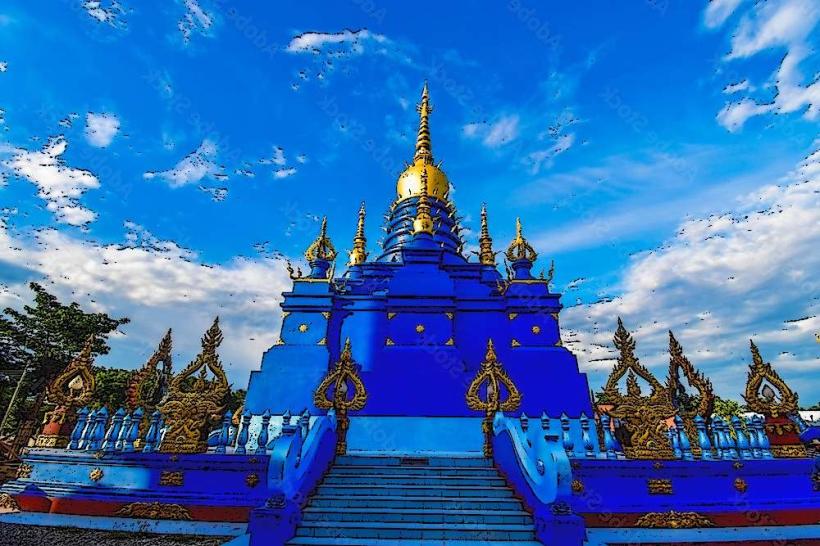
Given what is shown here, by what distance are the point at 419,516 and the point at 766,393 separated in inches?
359

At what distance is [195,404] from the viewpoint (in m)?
10.1

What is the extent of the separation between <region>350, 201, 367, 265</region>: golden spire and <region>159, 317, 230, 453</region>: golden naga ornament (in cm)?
1681

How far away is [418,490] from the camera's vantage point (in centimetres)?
860

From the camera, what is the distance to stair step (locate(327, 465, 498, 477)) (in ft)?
30.5

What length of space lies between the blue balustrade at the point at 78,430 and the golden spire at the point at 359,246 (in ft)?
58.8

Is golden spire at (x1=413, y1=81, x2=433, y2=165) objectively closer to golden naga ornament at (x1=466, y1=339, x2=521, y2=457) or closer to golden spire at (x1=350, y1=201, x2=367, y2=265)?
golden spire at (x1=350, y1=201, x2=367, y2=265)

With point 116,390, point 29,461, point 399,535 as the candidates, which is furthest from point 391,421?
point 116,390

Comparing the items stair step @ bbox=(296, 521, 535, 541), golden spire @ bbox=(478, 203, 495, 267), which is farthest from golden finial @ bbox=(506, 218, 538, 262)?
stair step @ bbox=(296, 521, 535, 541)

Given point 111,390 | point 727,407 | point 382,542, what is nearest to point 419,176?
point 382,542

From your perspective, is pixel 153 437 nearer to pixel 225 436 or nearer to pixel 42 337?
pixel 225 436

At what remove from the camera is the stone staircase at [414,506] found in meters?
7.27

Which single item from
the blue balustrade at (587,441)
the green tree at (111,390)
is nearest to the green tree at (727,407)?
the blue balustrade at (587,441)

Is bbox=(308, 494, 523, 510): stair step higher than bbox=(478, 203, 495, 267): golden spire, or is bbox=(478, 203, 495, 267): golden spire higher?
bbox=(478, 203, 495, 267): golden spire

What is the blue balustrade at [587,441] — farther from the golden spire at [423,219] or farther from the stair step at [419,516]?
the golden spire at [423,219]
